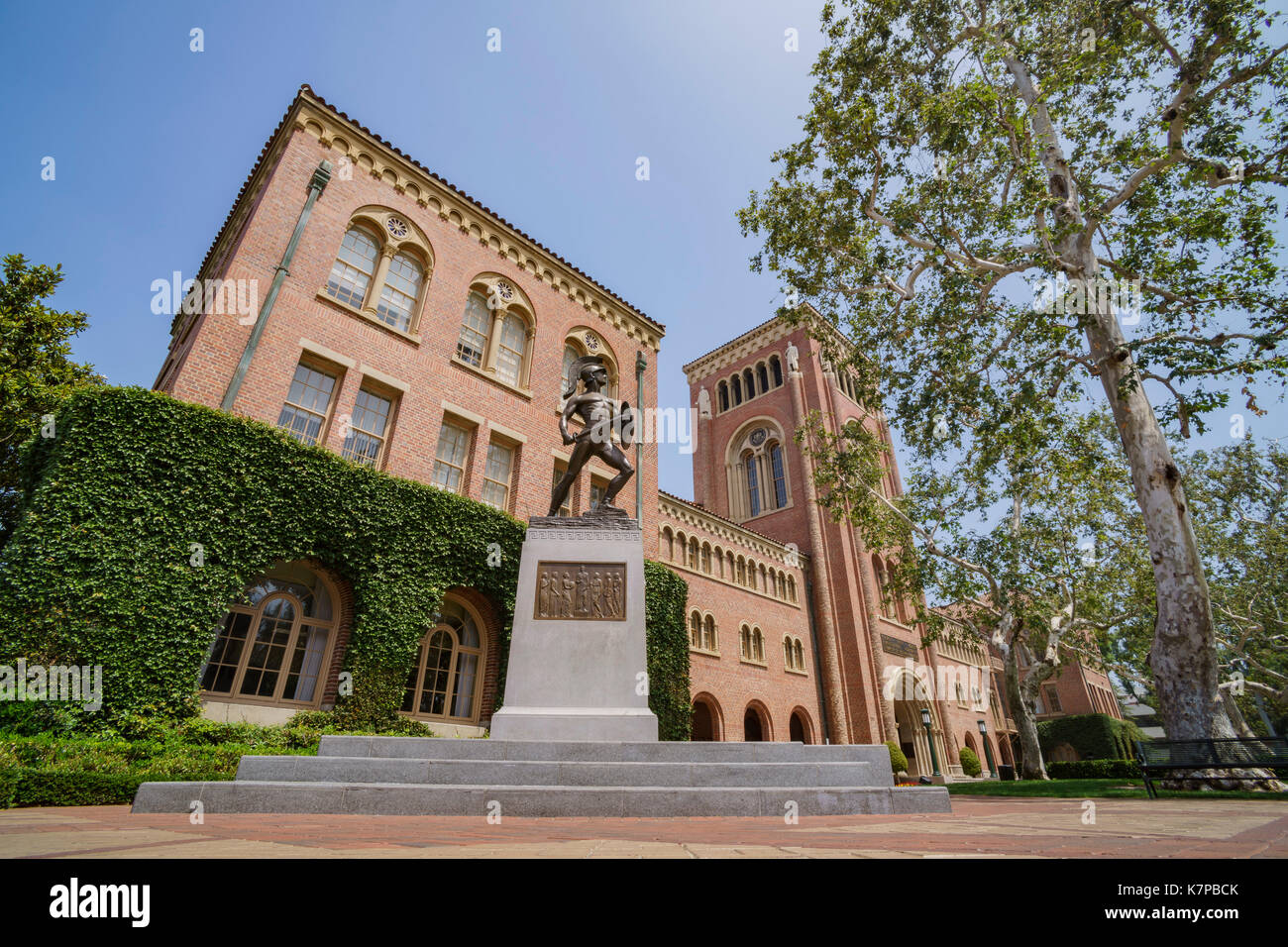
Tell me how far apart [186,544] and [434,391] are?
6.44 metres

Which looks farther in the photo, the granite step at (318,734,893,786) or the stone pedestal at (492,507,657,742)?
the stone pedestal at (492,507,657,742)

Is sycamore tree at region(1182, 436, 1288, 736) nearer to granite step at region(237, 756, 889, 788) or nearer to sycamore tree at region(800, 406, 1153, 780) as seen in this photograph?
sycamore tree at region(800, 406, 1153, 780)

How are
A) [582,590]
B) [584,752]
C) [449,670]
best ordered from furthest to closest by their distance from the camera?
[449,670] < [582,590] < [584,752]

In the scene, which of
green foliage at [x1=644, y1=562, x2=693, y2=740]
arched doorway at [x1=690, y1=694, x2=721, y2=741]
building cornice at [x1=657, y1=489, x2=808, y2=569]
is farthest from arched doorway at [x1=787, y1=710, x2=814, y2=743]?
green foliage at [x1=644, y1=562, x2=693, y2=740]

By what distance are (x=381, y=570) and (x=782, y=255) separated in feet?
40.5

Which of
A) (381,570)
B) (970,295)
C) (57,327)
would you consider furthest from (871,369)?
(57,327)

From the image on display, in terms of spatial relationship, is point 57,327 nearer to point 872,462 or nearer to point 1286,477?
point 872,462

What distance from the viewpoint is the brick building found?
11.2m

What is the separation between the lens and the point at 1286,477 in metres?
24.5

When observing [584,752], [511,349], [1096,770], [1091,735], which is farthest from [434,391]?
[1091,735]

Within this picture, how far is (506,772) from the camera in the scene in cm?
488

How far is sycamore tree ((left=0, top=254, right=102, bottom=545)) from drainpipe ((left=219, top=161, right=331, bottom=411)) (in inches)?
309

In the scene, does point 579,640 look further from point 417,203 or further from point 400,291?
point 417,203

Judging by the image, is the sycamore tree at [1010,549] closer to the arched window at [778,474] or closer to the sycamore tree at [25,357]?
the arched window at [778,474]
